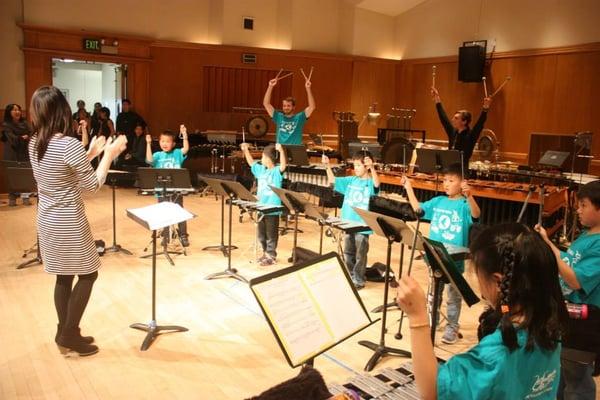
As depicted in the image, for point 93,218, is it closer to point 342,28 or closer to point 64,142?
point 64,142

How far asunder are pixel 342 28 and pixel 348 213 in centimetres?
988

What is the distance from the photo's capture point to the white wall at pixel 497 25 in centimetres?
1052

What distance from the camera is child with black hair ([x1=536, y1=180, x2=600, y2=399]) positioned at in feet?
8.70

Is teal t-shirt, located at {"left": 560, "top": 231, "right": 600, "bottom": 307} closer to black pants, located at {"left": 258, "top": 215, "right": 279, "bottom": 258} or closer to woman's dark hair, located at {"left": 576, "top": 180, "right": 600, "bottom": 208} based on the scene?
woman's dark hair, located at {"left": 576, "top": 180, "right": 600, "bottom": 208}

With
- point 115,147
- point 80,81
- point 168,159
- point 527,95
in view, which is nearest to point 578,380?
point 115,147

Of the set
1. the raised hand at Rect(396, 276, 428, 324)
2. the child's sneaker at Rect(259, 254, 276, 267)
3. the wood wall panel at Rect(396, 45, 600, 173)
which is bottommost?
the child's sneaker at Rect(259, 254, 276, 267)

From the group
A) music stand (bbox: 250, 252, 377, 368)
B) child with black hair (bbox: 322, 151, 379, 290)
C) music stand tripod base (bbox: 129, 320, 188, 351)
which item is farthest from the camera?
child with black hair (bbox: 322, 151, 379, 290)

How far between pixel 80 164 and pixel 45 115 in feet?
1.28

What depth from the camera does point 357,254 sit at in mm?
5402

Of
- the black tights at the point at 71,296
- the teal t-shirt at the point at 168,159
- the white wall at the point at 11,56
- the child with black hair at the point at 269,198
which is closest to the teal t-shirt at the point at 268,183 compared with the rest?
the child with black hair at the point at 269,198

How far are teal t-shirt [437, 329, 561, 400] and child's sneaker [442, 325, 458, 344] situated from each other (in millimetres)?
2728

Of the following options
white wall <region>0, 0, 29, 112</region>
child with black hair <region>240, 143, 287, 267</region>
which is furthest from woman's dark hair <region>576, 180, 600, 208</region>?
white wall <region>0, 0, 29, 112</region>

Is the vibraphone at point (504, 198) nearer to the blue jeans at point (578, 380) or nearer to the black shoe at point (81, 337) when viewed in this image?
the blue jeans at point (578, 380)

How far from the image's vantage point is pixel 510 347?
1.58 meters
